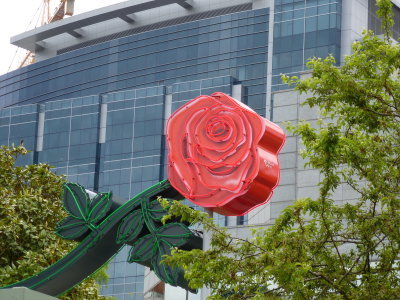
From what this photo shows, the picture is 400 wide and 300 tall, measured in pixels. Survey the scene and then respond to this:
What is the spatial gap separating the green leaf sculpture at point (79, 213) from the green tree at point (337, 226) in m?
3.70

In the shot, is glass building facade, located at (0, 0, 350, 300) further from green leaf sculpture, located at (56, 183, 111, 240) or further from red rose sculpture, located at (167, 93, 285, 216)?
green leaf sculpture, located at (56, 183, 111, 240)

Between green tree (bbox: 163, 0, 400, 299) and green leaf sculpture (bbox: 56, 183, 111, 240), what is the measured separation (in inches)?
146

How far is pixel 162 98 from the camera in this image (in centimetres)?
15200

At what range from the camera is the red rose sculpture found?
2439 centimetres

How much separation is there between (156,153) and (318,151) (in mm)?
129883

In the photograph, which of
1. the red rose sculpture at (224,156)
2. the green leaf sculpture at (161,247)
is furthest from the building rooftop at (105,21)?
the green leaf sculpture at (161,247)

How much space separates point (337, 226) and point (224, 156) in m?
4.49

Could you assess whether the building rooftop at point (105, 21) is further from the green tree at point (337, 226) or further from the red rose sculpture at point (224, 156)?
the green tree at point (337, 226)

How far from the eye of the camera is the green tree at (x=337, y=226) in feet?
65.9

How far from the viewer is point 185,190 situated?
81.0 ft

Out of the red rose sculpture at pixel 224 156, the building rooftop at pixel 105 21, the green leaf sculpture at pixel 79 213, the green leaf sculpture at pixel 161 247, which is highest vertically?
the building rooftop at pixel 105 21

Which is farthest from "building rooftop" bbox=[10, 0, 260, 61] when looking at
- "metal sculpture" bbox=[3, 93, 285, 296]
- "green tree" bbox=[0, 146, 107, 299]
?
"metal sculpture" bbox=[3, 93, 285, 296]

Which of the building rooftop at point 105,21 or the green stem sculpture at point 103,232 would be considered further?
the building rooftop at point 105,21

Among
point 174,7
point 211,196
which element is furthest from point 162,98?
point 211,196
